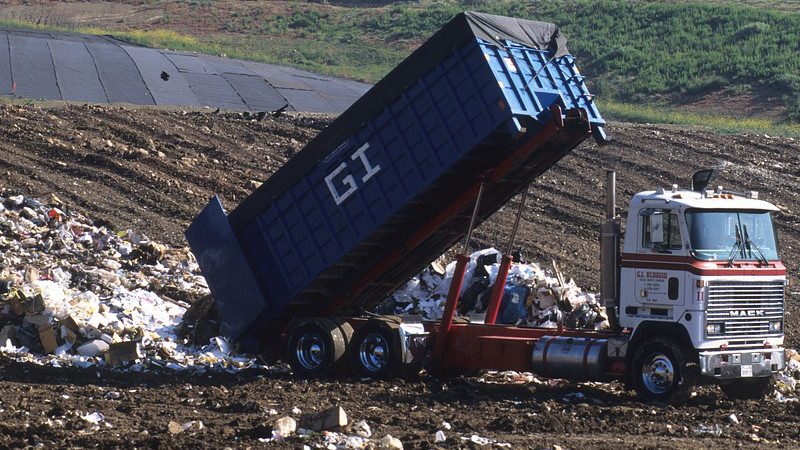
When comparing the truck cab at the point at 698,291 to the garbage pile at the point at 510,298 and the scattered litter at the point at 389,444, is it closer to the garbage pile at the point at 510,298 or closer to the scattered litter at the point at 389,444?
the garbage pile at the point at 510,298

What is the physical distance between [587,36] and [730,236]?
45.5m

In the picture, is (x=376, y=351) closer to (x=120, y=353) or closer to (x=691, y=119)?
(x=120, y=353)

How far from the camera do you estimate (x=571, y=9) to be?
2463 inches

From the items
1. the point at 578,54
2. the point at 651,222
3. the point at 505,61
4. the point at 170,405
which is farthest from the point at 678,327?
the point at 578,54

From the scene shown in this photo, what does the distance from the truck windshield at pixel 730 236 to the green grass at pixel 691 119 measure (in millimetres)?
24616

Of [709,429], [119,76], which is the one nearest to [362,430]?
[709,429]

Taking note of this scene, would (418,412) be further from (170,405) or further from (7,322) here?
(7,322)

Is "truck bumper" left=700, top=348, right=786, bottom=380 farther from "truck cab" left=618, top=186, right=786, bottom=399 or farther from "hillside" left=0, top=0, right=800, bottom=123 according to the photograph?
"hillside" left=0, top=0, right=800, bottom=123

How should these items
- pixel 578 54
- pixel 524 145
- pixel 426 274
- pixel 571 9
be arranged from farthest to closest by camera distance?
1. pixel 571 9
2. pixel 578 54
3. pixel 426 274
4. pixel 524 145

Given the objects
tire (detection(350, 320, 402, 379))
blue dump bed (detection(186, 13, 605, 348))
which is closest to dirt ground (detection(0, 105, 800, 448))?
tire (detection(350, 320, 402, 379))

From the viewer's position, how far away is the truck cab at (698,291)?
39.6 ft

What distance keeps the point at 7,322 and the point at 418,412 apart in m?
6.30

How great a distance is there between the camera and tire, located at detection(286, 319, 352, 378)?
14.1 m

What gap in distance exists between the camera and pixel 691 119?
41.7 m
